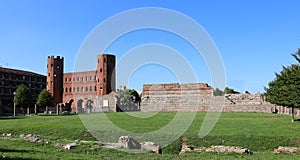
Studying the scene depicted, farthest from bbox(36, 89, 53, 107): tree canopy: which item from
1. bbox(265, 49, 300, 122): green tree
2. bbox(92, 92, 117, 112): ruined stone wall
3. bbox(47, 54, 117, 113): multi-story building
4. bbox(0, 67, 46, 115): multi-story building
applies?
bbox(265, 49, 300, 122): green tree

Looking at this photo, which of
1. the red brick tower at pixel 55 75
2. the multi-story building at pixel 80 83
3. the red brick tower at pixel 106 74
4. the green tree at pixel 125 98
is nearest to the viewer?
the green tree at pixel 125 98

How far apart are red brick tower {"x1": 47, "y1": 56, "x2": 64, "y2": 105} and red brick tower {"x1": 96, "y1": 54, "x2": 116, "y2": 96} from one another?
14506 millimetres

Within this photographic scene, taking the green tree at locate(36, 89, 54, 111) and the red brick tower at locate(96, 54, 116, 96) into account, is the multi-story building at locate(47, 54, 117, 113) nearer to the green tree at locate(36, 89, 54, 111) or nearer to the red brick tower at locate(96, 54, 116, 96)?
the red brick tower at locate(96, 54, 116, 96)

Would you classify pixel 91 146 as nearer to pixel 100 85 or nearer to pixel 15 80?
pixel 100 85

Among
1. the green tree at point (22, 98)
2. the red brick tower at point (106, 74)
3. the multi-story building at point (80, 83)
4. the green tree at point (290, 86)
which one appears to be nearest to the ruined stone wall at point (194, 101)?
the green tree at point (290, 86)

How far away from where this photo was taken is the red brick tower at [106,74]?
326 feet

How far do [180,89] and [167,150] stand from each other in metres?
46.9

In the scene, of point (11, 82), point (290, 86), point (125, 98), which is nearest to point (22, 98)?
point (125, 98)

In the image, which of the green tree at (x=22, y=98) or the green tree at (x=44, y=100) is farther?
the green tree at (x=44, y=100)

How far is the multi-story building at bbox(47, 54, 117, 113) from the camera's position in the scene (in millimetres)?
99812

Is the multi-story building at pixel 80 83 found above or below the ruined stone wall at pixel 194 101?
above

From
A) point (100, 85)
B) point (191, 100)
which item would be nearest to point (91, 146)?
point (191, 100)

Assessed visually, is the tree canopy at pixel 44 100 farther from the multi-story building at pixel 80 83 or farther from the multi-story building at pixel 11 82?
the multi-story building at pixel 11 82

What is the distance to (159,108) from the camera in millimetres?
68438
